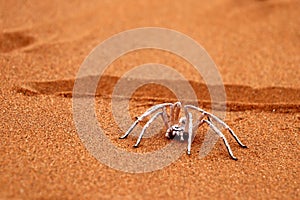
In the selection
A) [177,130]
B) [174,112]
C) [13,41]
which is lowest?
[177,130]

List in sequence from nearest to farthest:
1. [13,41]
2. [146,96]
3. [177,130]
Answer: [177,130] → [146,96] → [13,41]

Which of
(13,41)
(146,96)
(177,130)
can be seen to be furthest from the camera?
(13,41)

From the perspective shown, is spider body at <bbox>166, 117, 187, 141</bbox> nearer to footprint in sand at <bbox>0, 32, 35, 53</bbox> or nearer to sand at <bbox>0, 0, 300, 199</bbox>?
sand at <bbox>0, 0, 300, 199</bbox>

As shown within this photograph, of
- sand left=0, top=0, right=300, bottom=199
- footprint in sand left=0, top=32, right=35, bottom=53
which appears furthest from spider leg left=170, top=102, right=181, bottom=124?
footprint in sand left=0, top=32, right=35, bottom=53

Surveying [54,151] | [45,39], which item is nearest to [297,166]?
[54,151]

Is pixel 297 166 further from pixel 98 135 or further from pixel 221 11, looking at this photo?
pixel 221 11

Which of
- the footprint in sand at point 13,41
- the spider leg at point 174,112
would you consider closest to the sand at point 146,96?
the footprint in sand at point 13,41

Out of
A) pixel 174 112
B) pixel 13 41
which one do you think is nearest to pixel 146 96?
pixel 174 112

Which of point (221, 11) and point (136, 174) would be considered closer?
point (136, 174)

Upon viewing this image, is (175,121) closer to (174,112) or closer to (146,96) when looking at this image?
(174,112)
